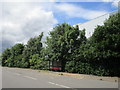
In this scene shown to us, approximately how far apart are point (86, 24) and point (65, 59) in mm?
7762

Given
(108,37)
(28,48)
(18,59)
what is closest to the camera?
(108,37)

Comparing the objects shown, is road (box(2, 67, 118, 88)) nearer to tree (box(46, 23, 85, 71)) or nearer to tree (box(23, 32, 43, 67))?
tree (box(46, 23, 85, 71))

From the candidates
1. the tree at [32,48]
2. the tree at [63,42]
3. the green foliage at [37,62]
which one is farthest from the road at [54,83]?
the tree at [32,48]

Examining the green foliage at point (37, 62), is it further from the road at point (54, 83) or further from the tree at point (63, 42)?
the road at point (54, 83)

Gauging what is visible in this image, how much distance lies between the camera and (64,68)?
3072 centimetres

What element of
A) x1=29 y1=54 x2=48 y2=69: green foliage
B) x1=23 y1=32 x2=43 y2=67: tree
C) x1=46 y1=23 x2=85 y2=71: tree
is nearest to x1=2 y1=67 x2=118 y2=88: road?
x1=46 y1=23 x2=85 y2=71: tree

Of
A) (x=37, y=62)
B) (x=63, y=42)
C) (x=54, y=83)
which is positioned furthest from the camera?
(x=37, y=62)

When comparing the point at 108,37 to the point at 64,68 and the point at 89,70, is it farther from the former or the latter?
the point at 64,68

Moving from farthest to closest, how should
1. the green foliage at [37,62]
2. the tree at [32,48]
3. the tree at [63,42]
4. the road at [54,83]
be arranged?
the tree at [32,48], the green foliage at [37,62], the tree at [63,42], the road at [54,83]

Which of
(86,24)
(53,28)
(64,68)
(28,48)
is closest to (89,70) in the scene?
(64,68)

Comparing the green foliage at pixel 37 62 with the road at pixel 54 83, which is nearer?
the road at pixel 54 83

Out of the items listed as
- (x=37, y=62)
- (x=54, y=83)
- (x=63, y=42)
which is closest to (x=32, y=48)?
(x=37, y=62)

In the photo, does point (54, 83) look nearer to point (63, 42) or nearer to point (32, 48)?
point (63, 42)

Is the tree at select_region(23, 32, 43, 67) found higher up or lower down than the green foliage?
higher up
